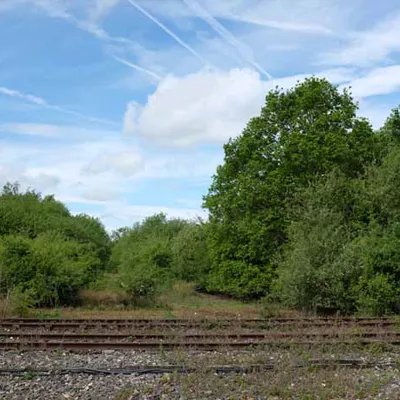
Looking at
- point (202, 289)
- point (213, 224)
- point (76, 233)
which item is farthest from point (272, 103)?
point (76, 233)

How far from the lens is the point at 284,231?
29359 millimetres

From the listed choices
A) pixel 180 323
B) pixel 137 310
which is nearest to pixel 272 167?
pixel 137 310

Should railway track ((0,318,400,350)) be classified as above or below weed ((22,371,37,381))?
above

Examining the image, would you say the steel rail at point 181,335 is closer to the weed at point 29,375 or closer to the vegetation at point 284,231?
the weed at point 29,375

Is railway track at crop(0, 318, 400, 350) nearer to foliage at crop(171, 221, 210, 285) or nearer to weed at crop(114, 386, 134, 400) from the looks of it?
weed at crop(114, 386, 134, 400)

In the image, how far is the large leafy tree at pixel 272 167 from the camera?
97.4 feet

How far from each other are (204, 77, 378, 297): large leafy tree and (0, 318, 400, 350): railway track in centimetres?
1245

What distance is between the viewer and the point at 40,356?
38.7ft

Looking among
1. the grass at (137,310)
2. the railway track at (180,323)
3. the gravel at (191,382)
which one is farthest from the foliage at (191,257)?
the gravel at (191,382)

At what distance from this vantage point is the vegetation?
22.3m

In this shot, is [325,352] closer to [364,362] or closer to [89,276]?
[364,362]

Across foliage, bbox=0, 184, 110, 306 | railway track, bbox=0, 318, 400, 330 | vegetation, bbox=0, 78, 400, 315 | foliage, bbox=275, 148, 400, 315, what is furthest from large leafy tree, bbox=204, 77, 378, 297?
railway track, bbox=0, 318, 400, 330

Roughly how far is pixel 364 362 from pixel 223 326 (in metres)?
5.57

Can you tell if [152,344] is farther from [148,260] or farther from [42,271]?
[148,260]
